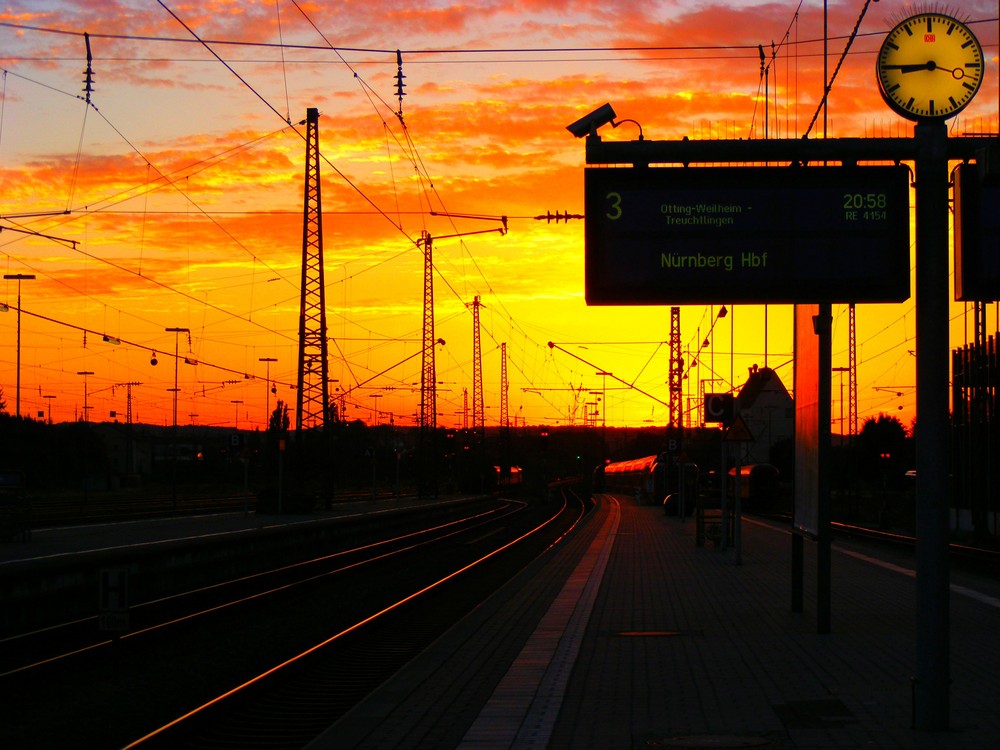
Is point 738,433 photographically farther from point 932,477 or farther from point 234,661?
point 932,477

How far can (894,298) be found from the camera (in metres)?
10.4

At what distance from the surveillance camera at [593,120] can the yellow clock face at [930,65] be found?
240cm

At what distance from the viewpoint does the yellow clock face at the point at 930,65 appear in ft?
26.1

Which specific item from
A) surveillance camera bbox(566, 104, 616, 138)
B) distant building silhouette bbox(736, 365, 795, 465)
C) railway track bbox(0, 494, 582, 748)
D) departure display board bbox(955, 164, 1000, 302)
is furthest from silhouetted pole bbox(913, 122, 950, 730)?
distant building silhouette bbox(736, 365, 795, 465)

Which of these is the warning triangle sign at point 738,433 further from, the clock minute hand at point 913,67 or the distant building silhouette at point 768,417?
the distant building silhouette at point 768,417

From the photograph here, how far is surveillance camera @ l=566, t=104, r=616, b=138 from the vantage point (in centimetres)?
980

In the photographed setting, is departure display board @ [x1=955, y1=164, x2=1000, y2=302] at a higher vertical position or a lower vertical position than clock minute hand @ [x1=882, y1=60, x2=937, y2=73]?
lower

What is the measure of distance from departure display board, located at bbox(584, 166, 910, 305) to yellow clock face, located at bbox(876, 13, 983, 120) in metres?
2.13

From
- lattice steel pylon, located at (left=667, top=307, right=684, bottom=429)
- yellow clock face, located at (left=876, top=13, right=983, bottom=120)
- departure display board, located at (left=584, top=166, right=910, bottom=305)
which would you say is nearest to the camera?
yellow clock face, located at (left=876, top=13, right=983, bottom=120)

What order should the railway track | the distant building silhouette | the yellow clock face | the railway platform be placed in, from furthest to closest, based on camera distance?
1. the distant building silhouette
2. the railway track
3. the railway platform
4. the yellow clock face

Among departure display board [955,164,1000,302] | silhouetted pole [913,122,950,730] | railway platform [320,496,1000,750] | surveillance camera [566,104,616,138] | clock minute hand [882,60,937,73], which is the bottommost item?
railway platform [320,496,1000,750]

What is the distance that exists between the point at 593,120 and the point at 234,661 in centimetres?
755

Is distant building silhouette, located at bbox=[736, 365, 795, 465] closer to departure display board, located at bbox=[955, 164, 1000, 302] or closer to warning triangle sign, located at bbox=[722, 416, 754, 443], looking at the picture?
warning triangle sign, located at bbox=[722, 416, 754, 443]

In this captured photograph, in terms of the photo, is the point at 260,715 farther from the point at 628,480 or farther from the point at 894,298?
the point at 628,480
